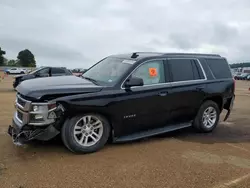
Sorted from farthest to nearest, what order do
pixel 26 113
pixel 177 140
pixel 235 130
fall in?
pixel 235 130 < pixel 177 140 < pixel 26 113

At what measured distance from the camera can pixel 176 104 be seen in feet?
19.2

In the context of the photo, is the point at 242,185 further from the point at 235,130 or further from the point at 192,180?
the point at 235,130

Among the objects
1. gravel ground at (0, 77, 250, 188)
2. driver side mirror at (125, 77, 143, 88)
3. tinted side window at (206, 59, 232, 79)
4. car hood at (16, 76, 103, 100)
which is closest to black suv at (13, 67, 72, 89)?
gravel ground at (0, 77, 250, 188)

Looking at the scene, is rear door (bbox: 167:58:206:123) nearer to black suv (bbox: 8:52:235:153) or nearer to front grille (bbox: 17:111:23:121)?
black suv (bbox: 8:52:235:153)

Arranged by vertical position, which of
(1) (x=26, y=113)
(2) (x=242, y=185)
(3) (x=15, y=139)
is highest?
(1) (x=26, y=113)

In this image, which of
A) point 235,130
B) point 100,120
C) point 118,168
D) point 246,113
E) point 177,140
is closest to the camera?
point 118,168

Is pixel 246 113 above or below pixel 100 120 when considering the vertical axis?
below

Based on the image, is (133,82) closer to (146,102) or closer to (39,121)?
(146,102)

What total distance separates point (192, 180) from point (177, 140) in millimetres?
2022

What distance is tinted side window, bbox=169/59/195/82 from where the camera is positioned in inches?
234

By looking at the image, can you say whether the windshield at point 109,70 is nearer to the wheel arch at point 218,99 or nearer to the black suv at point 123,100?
the black suv at point 123,100

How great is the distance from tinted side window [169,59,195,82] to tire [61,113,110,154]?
1.93 m

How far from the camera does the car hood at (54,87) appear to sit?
14.6 feet

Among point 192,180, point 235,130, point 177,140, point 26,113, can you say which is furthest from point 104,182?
point 235,130
